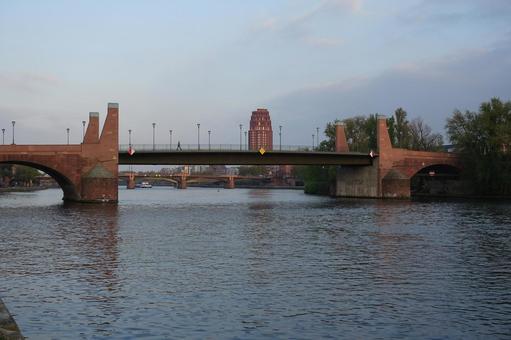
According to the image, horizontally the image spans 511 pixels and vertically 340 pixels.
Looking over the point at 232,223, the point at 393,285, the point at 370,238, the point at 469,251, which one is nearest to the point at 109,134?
the point at 232,223

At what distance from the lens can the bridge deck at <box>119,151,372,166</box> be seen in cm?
10069

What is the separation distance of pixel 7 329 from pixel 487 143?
10780 cm

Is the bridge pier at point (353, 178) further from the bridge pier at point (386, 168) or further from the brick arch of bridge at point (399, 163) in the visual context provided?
the brick arch of bridge at point (399, 163)

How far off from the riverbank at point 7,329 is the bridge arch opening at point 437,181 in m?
117

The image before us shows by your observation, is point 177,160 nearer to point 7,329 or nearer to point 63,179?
point 63,179

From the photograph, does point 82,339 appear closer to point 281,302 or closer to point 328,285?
point 281,302

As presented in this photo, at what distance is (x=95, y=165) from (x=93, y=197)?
5028 mm

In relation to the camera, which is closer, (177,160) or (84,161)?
(84,161)

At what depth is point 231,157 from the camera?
105 meters

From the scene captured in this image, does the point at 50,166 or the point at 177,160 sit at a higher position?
the point at 177,160

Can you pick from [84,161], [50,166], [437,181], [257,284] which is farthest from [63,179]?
[257,284]

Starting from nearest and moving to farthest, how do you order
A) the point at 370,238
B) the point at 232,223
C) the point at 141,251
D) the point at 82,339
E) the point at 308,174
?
the point at 82,339, the point at 141,251, the point at 370,238, the point at 232,223, the point at 308,174

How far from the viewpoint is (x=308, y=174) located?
514ft

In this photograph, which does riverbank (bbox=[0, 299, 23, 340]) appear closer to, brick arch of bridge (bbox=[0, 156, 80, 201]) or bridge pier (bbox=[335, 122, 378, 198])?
brick arch of bridge (bbox=[0, 156, 80, 201])
